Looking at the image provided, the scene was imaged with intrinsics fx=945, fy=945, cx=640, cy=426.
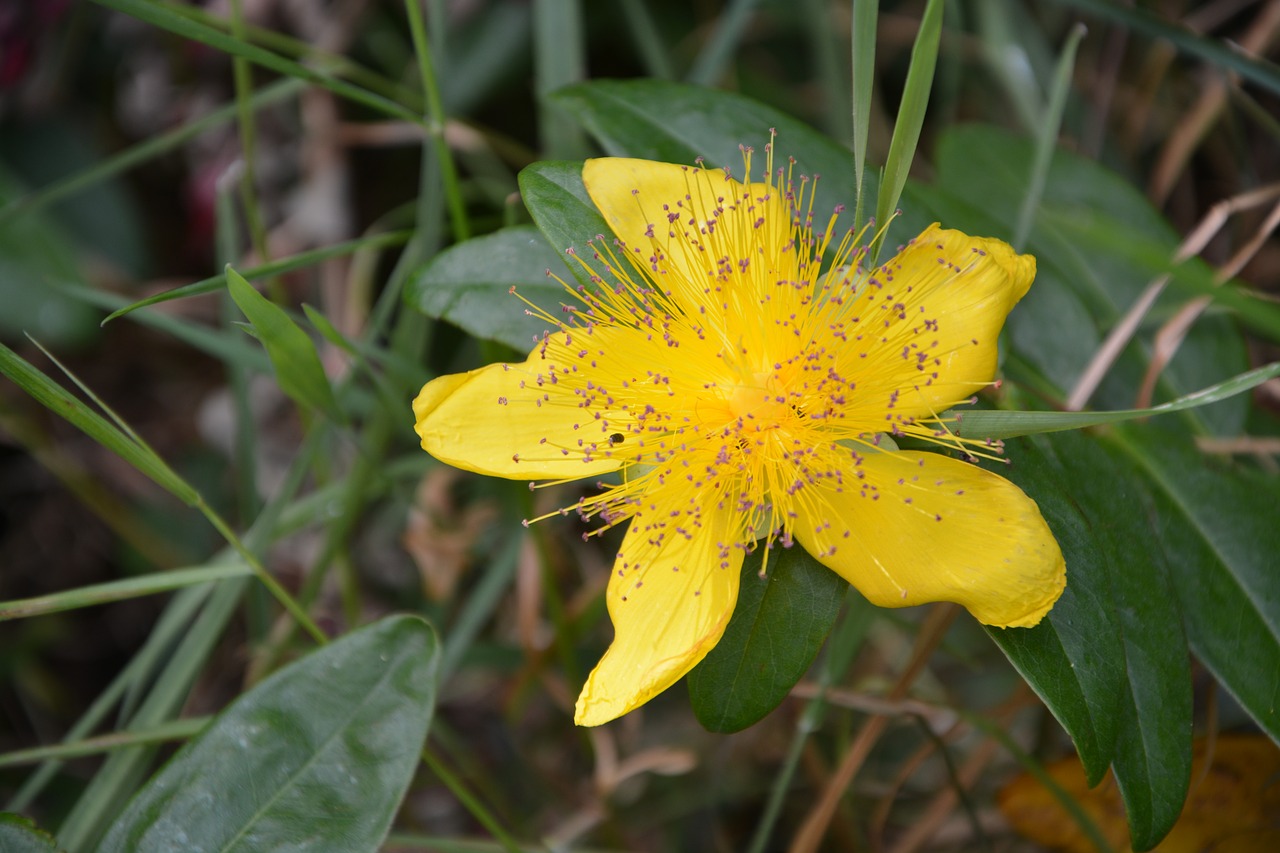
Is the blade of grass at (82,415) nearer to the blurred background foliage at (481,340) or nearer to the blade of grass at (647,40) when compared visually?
the blurred background foliage at (481,340)

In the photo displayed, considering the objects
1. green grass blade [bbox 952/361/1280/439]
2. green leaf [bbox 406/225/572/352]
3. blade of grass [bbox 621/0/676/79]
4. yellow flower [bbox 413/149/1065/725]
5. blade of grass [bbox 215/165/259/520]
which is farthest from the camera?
blade of grass [bbox 621/0/676/79]

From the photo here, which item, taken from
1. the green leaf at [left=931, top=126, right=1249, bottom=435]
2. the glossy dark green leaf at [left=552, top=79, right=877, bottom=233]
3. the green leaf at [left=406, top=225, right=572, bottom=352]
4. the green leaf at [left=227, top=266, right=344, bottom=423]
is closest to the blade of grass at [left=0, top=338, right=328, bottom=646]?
the green leaf at [left=227, top=266, right=344, bottom=423]

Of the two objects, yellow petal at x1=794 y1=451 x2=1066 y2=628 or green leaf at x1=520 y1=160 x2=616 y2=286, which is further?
green leaf at x1=520 y1=160 x2=616 y2=286

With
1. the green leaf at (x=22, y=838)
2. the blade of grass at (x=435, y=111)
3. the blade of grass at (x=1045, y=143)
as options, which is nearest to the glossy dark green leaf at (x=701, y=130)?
the blade of grass at (x=435, y=111)

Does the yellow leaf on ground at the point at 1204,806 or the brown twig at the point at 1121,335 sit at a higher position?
the brown twig at the point at 1121,335

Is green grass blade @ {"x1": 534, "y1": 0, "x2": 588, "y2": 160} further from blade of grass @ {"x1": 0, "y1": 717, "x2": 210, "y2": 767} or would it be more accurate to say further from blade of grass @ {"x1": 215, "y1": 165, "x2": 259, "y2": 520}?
blade of grass @ {"x1": 0, "y1": 717, "x2": 210, "y2": 767}

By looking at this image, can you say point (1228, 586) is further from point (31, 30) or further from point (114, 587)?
point (31, 30)

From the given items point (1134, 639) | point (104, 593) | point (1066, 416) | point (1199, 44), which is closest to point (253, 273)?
point (104, 593)
